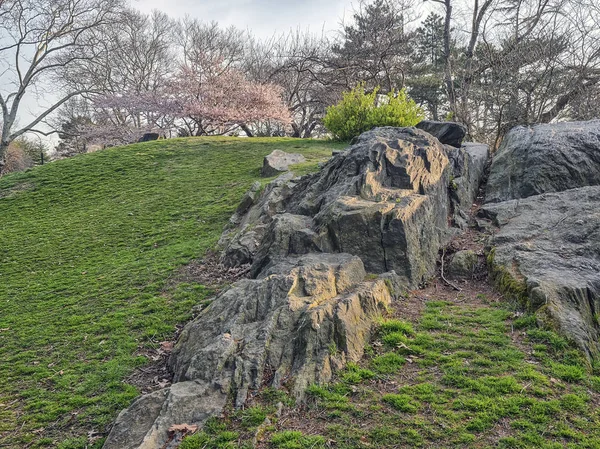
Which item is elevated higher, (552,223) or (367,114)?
(367,114)

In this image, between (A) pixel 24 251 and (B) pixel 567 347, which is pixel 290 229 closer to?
(B) pixel 567 347

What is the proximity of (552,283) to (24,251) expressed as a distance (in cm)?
1099

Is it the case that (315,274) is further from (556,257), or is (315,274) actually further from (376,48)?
(376,48)

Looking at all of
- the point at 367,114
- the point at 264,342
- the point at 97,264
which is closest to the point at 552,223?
the point at 264,342

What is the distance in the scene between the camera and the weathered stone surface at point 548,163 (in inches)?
314

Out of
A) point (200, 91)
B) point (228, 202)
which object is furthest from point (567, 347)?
point (200, 91)

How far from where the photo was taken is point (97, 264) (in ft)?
29.8

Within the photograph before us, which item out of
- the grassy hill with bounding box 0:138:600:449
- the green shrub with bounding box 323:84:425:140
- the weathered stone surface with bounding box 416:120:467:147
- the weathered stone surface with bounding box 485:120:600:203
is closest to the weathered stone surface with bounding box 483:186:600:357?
the grassy hill with bounding box 0:138:600:449

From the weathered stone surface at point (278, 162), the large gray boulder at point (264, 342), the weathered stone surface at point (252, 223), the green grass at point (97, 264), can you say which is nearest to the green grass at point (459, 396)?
the large gray boulder at point (264, 342)

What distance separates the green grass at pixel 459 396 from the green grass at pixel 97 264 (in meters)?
2.36

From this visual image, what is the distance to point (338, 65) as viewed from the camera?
761 inches

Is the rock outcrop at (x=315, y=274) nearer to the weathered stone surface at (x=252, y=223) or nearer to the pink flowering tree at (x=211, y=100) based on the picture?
the weathered stone surface at (x=252, y=223)

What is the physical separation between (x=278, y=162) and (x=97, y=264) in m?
6.42

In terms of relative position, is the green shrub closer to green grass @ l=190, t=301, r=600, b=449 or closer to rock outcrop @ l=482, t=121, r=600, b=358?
rock outcrop @ l=482, t=121, r=600, b=358
